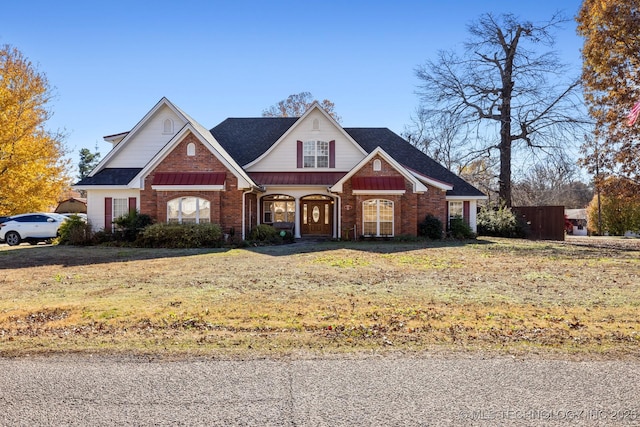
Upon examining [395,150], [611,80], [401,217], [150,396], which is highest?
[611,80]

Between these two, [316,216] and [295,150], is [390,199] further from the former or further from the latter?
[295,150]

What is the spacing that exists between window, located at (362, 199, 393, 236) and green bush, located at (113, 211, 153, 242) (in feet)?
34.6

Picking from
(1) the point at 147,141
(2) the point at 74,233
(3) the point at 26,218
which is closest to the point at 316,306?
(2) the point at 74,233

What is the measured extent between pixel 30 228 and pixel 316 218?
1424 centimetres

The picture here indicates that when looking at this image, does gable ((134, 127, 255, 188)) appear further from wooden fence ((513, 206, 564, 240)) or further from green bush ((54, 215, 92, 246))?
wooden fence ((513, 206, 564, 240))

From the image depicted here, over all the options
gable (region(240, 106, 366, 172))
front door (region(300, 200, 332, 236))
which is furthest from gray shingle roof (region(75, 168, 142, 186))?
front door (region(300, 200, 332, 236))

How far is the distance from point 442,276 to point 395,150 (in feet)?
57.2

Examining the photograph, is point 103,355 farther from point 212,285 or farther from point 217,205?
point 217,205

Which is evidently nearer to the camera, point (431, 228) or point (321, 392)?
point (321, 392)

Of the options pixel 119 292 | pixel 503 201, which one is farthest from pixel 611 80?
pixel 119 292

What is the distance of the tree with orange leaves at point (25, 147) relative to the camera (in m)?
22.2

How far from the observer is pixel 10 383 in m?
4.15

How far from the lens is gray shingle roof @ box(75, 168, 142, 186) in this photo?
2238 cm

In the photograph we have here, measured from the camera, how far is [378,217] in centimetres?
2277
